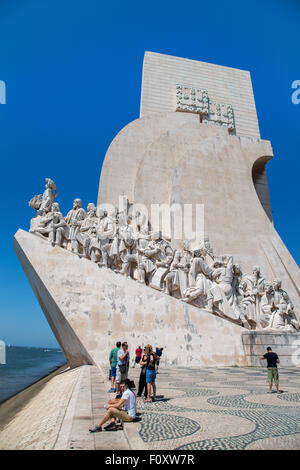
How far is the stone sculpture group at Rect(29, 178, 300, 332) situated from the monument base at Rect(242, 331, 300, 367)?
617mm

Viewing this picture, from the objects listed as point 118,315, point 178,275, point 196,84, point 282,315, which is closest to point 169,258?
point 178,275

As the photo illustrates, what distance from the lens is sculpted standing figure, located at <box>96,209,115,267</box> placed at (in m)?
8.23

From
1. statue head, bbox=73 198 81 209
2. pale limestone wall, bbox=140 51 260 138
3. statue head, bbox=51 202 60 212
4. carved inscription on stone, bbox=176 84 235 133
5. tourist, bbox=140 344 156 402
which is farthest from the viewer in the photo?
carved inscription on stone, bbox=176 84 235 133

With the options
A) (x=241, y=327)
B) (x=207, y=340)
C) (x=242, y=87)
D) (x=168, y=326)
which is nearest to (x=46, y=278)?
(x=168, y=326)

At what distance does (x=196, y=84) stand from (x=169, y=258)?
10536 mm

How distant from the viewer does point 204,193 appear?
484 inches

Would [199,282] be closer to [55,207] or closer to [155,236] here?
[155,236]

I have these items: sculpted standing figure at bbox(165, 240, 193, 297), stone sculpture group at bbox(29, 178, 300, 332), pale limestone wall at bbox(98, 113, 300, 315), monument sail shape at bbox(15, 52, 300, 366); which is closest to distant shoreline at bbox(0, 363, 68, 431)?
monument sail shape at bbox(15, 52, 300, 366)

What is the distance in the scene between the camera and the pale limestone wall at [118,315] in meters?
7.30

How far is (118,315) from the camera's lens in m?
7.50

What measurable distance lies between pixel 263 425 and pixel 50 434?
148 cm

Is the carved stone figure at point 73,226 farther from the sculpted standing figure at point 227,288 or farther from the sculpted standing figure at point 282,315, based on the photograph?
the sculpted standing figure at point 282,315

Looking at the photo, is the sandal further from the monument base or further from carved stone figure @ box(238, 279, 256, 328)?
carved stone figure @ box(238, 279, 256, 328)
